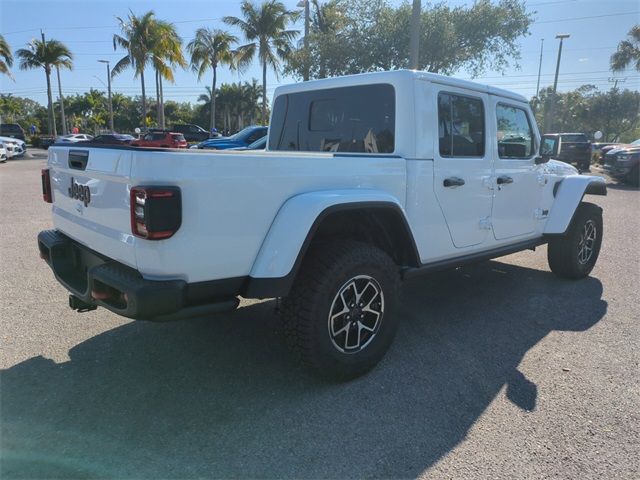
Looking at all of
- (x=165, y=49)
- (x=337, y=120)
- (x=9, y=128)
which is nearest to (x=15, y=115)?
(x=9, y=128)

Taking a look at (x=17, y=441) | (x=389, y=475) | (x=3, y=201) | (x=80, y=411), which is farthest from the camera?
(x=3, y=201)

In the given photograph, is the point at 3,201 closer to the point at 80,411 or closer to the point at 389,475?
the point at 80,411

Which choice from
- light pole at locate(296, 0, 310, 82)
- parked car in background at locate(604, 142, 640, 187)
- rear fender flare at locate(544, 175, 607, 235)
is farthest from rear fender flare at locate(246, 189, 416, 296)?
light pole at locate(296, 0, 310, 82)

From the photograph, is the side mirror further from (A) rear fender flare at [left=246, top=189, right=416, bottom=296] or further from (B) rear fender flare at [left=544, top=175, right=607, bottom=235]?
(A) rear fender flare at [left=246, top=189, right=416, bottom=296]

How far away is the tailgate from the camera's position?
2342 millimetres

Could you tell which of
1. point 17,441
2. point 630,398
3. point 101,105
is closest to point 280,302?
point 17,441

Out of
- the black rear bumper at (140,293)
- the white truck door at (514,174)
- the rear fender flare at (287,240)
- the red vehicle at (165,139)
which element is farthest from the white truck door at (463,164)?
the red vehicle at (165,139)

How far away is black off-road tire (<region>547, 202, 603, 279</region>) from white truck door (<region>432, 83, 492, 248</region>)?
1691 millimetres

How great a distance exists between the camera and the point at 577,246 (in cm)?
520

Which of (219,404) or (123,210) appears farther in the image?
(219,404)

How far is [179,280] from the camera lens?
2309mm

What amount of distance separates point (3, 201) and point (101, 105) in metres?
71.9

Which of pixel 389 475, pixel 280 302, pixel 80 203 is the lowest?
pixel 389 475

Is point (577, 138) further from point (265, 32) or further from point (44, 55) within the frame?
point (44, 55)
